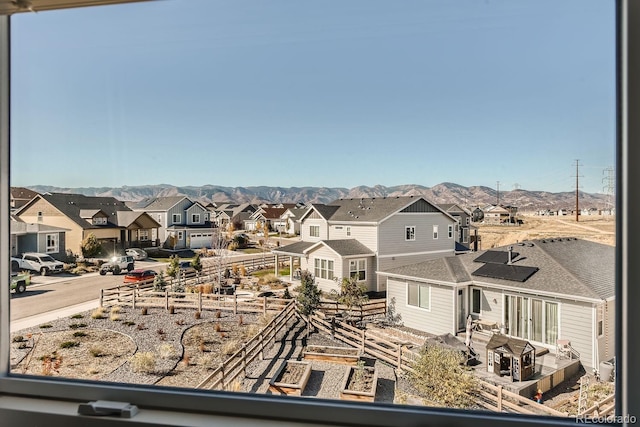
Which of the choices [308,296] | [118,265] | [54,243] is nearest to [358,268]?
[308,296]

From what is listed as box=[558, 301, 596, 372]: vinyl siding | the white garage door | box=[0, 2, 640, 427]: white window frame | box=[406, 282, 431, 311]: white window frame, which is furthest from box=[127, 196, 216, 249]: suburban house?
box=[558, 301, 596, 372]: vinyl siding

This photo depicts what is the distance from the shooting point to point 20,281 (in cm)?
148

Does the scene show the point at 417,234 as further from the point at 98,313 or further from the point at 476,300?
the point at 98,313

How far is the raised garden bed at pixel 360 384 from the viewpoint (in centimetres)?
123

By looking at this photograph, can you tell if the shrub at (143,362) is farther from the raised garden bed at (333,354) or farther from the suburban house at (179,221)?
the raised garden bed at (333,354)

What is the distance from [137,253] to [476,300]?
50.3 inches

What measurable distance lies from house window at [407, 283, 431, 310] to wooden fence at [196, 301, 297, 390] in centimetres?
43

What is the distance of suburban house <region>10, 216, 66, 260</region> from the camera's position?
4.77 ft

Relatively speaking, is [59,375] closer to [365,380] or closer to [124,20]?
[365,380]

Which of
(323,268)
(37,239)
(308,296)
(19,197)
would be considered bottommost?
(308,296)

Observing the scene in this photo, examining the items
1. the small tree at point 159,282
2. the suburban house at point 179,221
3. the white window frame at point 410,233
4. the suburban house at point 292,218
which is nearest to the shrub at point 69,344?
the small tree at point 159,282

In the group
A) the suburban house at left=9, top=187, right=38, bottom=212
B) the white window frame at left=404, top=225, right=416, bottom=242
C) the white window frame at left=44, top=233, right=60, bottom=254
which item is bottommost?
the white window frame at left=44, top=233, right=60, bottom=254

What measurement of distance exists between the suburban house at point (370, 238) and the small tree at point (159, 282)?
1.70ft

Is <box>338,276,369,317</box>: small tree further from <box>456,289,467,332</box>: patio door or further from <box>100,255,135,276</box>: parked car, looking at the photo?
<box>100,255,135,276</box>: parked car
